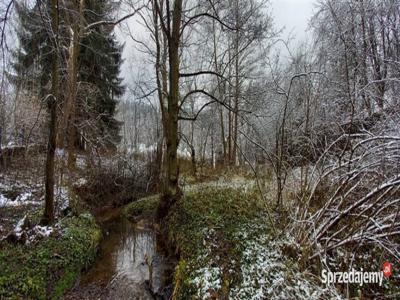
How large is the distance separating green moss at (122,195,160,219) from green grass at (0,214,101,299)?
236 centimetres

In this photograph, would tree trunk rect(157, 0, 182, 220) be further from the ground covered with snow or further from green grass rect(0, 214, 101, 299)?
green grass rect(0, 214, 101, 299)

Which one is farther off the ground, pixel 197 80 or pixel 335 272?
pixel 197 80

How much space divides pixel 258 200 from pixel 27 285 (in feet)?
14.5

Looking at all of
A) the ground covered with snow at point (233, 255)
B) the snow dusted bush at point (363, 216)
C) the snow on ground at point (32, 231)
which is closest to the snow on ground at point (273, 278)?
the ground covered with snow at point (233, 255)

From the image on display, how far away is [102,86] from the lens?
45.9 ft

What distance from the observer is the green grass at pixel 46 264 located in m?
3.21

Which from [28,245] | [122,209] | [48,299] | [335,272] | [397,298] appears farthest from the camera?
[122,209]

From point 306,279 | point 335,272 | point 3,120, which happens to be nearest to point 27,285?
point 306,279

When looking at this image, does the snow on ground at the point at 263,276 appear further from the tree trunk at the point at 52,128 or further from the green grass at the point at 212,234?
the tree trunk at the point at 52,128

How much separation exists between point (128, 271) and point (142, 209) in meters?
3.24

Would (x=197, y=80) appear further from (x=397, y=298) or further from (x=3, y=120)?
(x=397, y=298)

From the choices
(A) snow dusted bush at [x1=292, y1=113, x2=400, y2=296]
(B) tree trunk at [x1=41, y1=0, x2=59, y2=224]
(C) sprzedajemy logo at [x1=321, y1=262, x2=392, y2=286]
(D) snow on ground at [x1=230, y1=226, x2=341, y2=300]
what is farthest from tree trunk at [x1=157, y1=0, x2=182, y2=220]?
(C) sprzedajemy logo at [x1=321, y1=262, x2=392, y2=286]

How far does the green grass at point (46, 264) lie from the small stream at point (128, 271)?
24 cm

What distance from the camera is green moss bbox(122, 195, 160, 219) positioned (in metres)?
7.37
